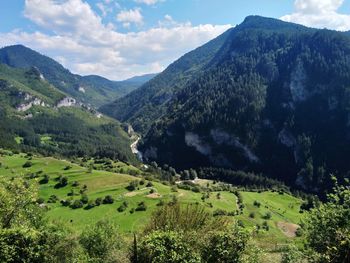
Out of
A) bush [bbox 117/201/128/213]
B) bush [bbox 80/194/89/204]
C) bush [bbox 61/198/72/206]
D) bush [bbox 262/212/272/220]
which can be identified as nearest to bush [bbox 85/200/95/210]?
bush [bbox 80/194/89/204]

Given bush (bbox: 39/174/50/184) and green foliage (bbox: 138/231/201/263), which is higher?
green foliage (bbox: 138/231/201/263)

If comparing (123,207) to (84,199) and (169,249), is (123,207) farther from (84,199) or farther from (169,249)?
(169,249)

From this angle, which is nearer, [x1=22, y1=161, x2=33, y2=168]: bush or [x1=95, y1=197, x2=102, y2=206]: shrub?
[x1=95, y1=197, x2=102, y2=206]: shrub

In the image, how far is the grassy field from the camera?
5290 inches

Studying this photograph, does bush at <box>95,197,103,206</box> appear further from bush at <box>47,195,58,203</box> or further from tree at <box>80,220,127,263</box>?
tree at <box>80,220,127,263</box>

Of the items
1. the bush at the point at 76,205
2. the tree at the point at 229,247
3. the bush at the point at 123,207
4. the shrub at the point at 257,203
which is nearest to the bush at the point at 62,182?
the bush at the point at 76,205

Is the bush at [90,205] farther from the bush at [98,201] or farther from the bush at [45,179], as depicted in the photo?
the bush at [45,179]

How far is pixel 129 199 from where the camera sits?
490 ft

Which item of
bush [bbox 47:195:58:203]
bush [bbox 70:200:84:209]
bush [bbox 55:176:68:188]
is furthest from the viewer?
bush [bbox 55:176:68:188]

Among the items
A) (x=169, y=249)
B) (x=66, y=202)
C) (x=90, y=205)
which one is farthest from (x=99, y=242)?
(x=66, y=202)

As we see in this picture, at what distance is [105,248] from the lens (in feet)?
202

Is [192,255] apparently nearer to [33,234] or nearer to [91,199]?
[33,234]

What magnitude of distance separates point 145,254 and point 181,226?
21.0ft

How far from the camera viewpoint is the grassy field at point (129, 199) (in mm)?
134375
